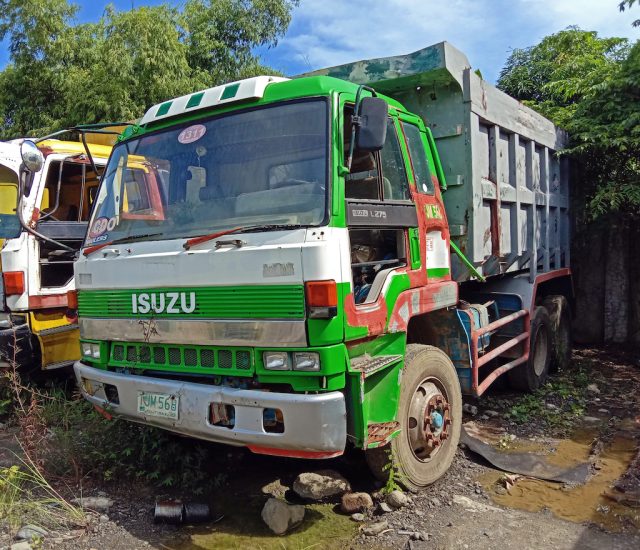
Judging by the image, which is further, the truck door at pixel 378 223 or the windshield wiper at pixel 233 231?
the truck door at pixel 378 223

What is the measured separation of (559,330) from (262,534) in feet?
15.3

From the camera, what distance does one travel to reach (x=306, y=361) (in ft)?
9.23

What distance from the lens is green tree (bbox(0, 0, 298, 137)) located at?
10086 millimetres

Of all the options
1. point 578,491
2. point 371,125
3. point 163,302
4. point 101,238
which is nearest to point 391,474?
point 578,491

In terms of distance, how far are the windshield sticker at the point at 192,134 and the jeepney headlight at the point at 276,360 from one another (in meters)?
1.44

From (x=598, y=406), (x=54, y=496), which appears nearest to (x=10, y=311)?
(x=54, y=496)

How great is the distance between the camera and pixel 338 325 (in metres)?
2.83

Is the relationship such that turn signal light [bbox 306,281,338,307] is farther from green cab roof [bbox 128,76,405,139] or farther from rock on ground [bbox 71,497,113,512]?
rock on ground [bbox 71,497,113,512]

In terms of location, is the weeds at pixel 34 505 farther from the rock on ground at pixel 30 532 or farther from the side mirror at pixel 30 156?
the side mirror at pixel 30 156

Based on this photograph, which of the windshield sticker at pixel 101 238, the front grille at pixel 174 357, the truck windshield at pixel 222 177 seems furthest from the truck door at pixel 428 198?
the windshield sticker at pixel 101 238

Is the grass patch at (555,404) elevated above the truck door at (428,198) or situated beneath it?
situated beneath

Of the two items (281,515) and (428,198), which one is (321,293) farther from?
(428,198)

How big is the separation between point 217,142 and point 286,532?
90.0 inches

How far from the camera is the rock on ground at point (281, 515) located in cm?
315
